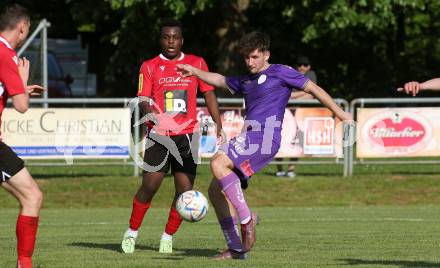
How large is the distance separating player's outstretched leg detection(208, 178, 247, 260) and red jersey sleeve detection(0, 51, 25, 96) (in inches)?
91.1

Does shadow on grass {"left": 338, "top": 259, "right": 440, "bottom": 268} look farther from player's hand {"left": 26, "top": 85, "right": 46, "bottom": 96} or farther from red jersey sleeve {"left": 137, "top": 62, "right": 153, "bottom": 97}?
player's hand {"left": 26, "top": 85, "right": 46, "bottom": 96}

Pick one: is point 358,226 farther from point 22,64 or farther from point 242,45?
point 22,64

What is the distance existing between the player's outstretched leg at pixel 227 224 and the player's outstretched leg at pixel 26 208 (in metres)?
1.89

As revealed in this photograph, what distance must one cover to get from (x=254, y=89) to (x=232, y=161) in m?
0.68

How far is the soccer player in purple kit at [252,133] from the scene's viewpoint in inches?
389

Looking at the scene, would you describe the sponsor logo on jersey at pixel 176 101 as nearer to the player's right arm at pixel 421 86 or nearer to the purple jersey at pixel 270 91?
the purple jersey at pixel 270 91

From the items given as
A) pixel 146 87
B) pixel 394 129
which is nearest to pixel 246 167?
pixel 146 87

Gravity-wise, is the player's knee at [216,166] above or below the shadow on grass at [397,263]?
above

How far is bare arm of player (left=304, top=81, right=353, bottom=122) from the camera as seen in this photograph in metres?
9.72

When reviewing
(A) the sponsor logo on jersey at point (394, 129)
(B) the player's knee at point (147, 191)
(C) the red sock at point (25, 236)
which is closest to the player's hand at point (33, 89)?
(C) the red sock at point (25, 236)

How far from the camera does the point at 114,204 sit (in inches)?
760

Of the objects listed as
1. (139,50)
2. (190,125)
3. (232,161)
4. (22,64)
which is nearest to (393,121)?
(190,125)

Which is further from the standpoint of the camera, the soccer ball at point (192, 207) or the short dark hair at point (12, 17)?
the soccer ball at point (192, 207)

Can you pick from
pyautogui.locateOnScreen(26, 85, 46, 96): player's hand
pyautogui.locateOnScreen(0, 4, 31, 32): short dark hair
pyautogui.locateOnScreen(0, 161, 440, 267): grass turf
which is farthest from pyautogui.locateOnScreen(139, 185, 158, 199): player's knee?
pyautogui.locateOnScreen(0, 4, 31, 32): short dark hair
